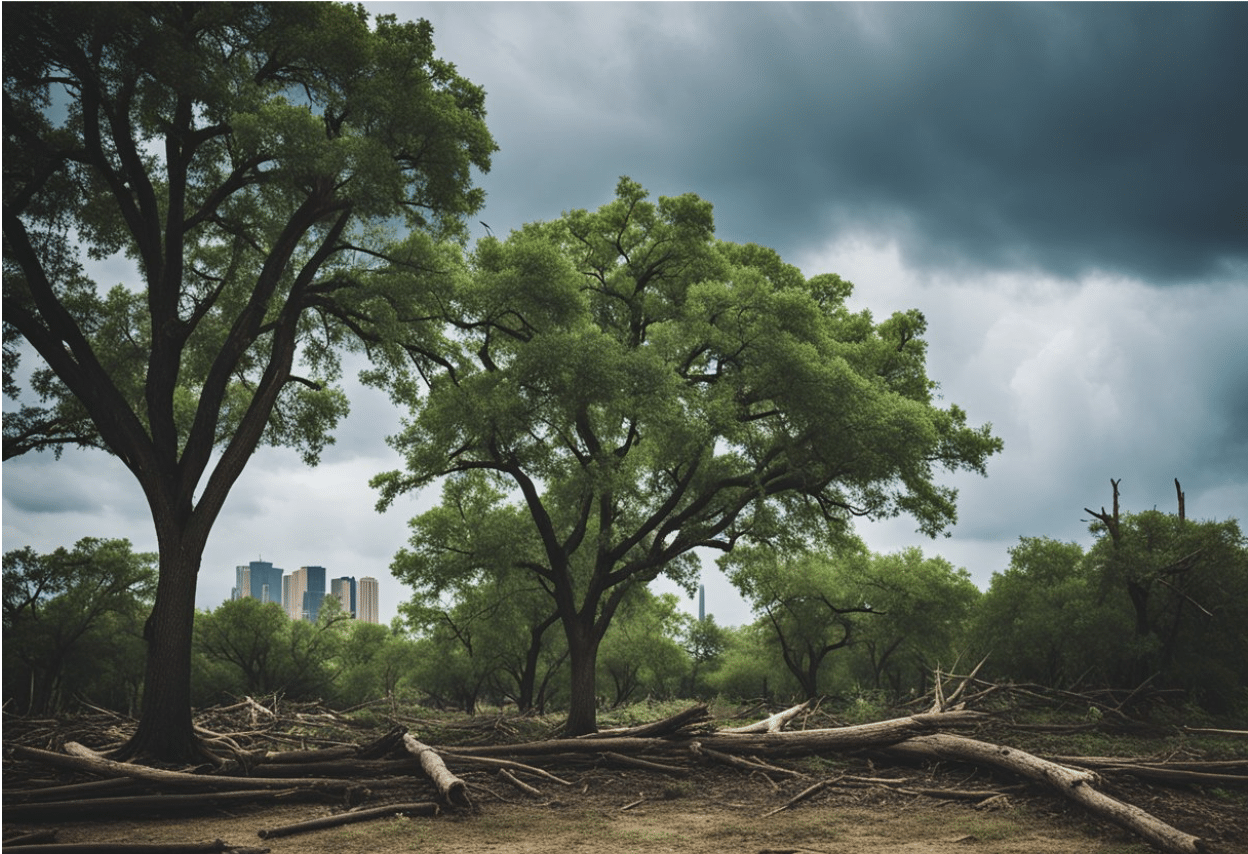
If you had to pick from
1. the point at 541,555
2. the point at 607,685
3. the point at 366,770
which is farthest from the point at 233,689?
the point at 366,770

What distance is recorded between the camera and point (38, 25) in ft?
39.7

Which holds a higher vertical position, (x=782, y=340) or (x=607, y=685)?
(x=782, y=340)

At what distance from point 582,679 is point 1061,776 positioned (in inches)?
460

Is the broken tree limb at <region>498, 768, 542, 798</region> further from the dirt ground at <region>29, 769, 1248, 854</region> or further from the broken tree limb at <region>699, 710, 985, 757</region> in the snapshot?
the broken tree limb at <region>699, 710, 985, 757</region>

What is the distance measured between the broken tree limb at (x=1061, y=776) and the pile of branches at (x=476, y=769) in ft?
0.05

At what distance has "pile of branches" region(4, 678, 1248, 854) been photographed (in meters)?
9.28

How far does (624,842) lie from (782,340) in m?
11.7

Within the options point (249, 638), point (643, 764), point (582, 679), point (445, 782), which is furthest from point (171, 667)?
point (249, 638)

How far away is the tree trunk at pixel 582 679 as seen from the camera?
1886cm

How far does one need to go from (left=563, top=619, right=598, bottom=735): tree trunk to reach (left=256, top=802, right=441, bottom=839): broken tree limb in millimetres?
8888

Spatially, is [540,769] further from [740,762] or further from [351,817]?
[351,817]

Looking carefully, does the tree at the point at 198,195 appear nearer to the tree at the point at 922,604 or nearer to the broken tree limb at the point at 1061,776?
the broken tree limb at the point at 1061,776

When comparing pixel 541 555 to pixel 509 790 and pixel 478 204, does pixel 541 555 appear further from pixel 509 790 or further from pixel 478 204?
pixel 509 790

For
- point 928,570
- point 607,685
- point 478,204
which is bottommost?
point 607,685
